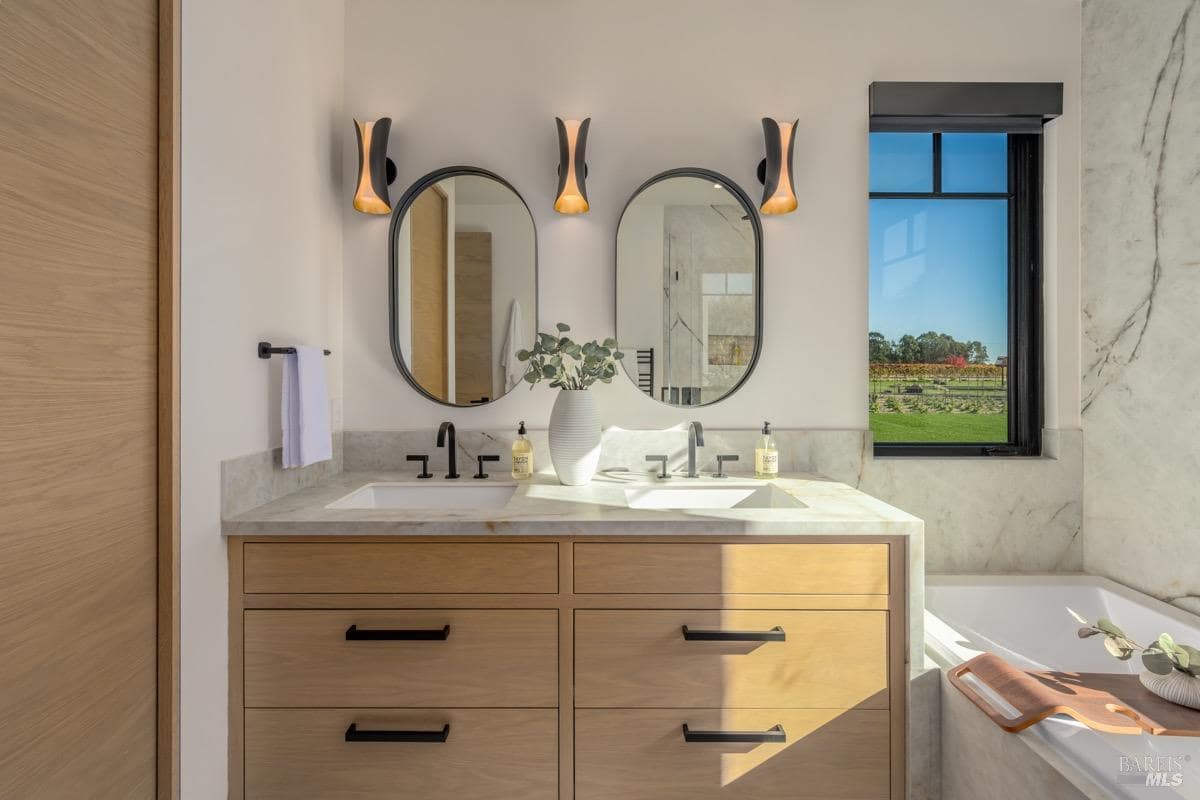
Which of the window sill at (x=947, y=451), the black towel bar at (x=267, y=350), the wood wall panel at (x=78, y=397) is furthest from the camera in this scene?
the window sill at (x=947, y=451)

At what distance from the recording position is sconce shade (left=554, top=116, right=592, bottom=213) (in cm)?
196

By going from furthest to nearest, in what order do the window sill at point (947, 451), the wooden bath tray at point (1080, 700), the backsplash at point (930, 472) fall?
1. the window sill at point (947, 451)
2. the backsplash at point (930, 472)
3. the wooden bath tray at point (1080, 700)

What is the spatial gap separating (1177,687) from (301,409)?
2.06 metres

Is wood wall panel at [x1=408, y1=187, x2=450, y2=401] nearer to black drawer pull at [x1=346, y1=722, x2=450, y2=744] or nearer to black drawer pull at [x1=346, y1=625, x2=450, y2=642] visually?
black drawer pull at [x1=346, y1=625, x2=450, y2=642]

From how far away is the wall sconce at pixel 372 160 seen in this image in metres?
1.97

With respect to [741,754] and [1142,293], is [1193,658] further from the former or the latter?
[1142,293]

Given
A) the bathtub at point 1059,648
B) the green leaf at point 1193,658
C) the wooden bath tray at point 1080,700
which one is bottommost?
the bathtub at point 1059,648

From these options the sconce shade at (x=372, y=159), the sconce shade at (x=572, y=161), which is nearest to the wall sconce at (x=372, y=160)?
the sconce shade at (x=372, y=159)

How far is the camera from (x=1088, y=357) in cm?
203

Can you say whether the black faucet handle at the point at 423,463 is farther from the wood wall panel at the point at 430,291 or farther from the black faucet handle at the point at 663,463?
the black faucet handle at the point at 663,463

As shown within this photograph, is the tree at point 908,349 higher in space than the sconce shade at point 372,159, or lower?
lower

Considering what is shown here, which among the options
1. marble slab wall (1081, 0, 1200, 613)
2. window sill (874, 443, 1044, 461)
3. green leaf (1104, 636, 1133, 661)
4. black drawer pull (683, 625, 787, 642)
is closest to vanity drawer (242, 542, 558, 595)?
black drawer pull (683, 625, 787, 642)

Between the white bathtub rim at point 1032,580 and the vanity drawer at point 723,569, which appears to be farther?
the white bathtub rim at point 1032,580

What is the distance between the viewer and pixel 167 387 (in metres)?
1.21
